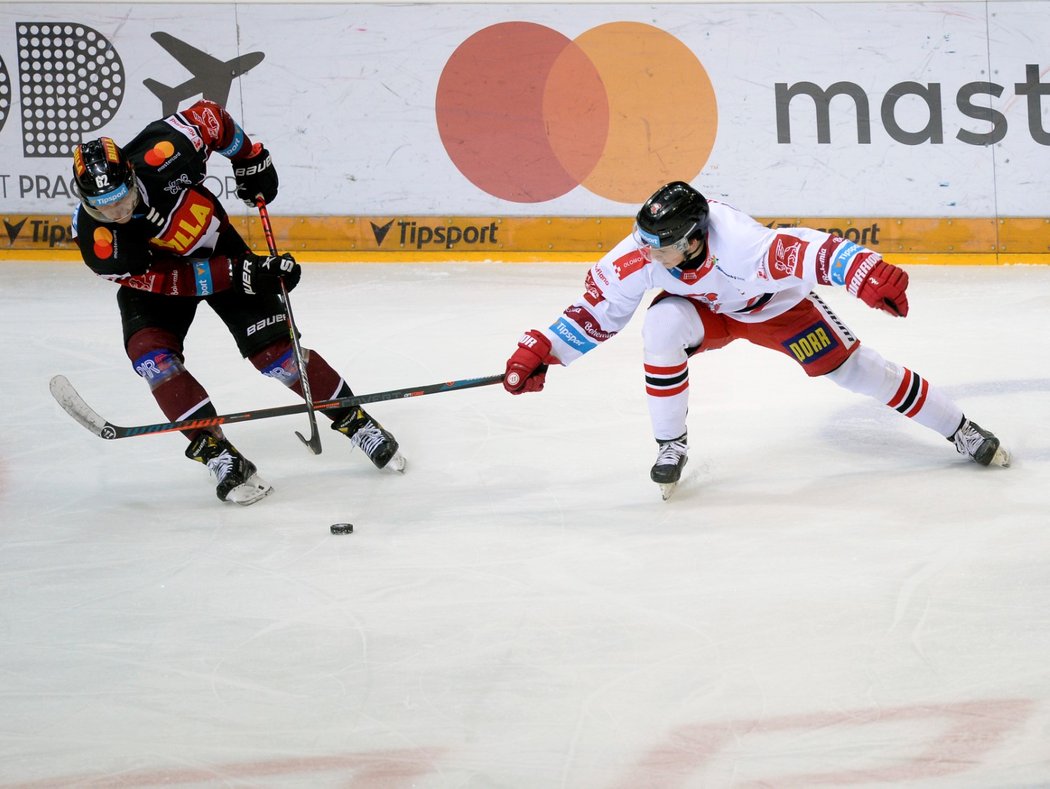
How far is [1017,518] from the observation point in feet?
10.3

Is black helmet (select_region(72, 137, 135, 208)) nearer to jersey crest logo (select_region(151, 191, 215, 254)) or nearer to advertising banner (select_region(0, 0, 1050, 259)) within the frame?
jersey crest logo (select_region(151, 191, 215, 254))

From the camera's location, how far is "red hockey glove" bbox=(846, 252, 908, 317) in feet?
9.34

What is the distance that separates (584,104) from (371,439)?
284 cm

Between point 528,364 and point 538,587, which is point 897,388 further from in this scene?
point 538,587

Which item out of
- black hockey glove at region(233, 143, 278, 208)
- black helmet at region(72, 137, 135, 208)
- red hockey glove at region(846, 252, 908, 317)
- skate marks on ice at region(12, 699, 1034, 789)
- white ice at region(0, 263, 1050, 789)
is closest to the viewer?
skate marks on ice at region(12, 699, 1034, 789)

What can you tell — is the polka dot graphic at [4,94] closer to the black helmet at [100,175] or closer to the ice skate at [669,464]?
the black helmet at [100,175]

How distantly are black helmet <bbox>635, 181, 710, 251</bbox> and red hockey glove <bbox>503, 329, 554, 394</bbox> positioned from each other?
1.49 ft

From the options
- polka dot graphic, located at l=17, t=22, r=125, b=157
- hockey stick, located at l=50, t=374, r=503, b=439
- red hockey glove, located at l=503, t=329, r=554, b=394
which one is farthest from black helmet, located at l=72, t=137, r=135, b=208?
polka dot graphic, located at l=17, t=22, r=125, b=157

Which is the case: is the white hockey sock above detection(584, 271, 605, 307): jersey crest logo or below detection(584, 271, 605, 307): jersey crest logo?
below

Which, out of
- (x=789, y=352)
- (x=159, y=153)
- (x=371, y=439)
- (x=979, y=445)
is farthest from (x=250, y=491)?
(x=979, y=445)

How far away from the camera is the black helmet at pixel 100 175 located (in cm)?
330

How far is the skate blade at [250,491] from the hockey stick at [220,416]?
0.18 meters

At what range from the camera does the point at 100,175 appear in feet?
10.8

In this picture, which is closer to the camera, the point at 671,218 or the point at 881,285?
the point at 881,285
